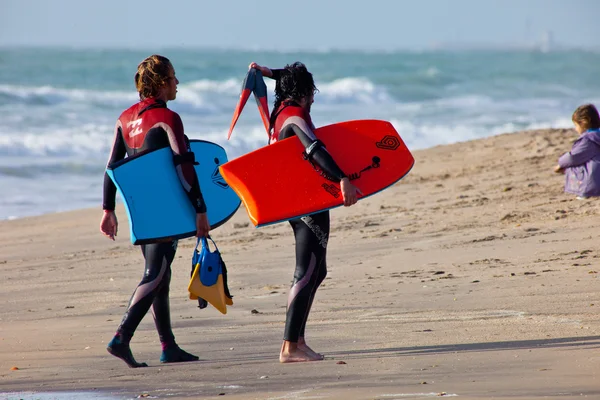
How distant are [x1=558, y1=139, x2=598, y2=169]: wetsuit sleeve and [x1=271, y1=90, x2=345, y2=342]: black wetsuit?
14.3 ft

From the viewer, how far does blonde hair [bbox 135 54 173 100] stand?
4.40 m

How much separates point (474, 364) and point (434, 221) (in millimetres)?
4429

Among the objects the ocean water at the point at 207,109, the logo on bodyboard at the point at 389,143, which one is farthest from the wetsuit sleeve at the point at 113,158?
the ocean water at the point at 207,109

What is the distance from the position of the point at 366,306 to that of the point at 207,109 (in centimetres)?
2171

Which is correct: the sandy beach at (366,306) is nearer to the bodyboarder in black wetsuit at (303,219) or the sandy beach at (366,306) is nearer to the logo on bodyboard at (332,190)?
the bodyboarder in black wetsuit at (303,219)

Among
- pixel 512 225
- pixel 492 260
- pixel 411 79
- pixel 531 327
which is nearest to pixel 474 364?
pixel 531 327

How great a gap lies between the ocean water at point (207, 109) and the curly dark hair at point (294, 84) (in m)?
6.87

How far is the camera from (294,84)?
4.38 meters

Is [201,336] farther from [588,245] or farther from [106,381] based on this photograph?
[588,245]

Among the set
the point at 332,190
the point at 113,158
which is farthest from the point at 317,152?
the point at 113,158

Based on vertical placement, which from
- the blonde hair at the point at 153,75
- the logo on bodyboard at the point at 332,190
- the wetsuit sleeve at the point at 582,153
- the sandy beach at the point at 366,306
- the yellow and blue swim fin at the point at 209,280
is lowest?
the sandy beach at the point at 366,306

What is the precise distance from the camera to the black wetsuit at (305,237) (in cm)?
431

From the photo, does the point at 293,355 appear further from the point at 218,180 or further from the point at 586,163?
the point at 586,163

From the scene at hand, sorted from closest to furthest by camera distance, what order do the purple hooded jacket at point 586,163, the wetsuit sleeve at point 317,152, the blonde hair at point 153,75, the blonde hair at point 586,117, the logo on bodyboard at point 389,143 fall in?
1. the wetsuit sleeve at point 317,152
2. the blonde hair at point 153,75
3. the logo on bodyboard at point 389,143
4. the purple hooded jacket at point 586,163
5. the blonde hair at point 586,117
